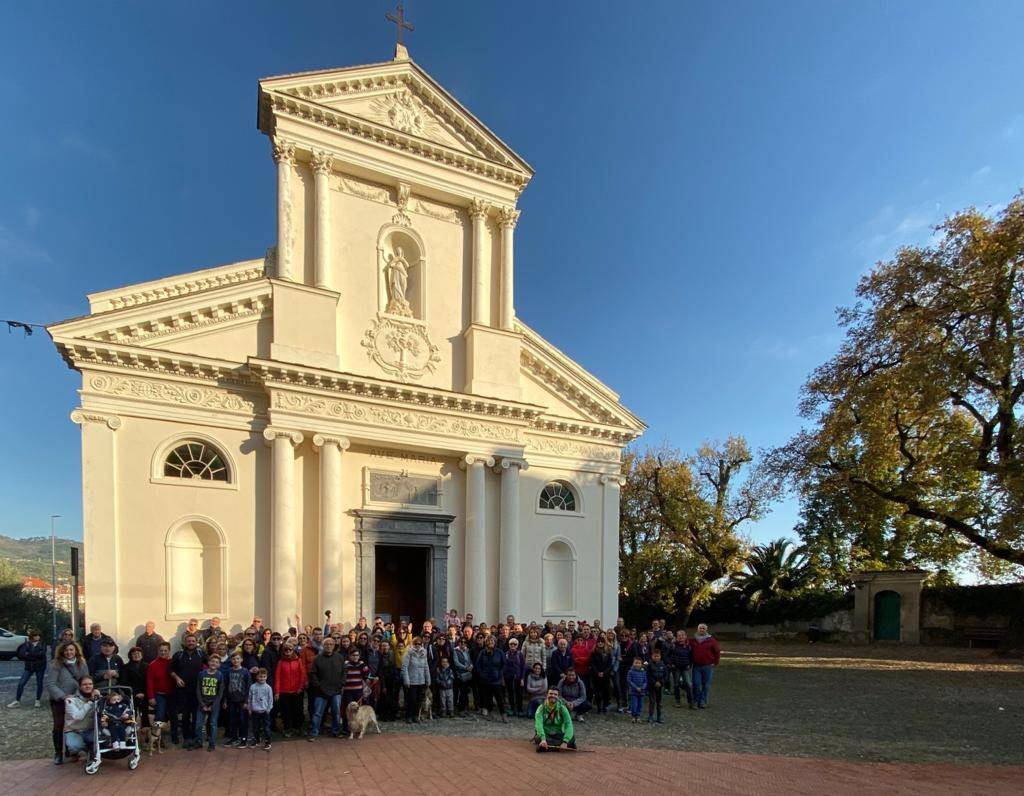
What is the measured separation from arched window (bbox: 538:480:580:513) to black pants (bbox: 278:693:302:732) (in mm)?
10129

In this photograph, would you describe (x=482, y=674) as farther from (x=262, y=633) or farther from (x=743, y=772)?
(x=743, y=772)

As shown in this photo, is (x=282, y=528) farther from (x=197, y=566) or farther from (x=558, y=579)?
A: (x=558, y=579)

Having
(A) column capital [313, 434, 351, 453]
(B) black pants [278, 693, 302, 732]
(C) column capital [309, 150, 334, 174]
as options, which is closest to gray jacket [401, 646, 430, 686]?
(B) black pants [278, 693, 302, 732]

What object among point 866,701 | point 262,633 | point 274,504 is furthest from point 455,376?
point 866,701

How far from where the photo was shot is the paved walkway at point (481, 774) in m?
7.48

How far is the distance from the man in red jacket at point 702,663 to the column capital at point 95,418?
12411 millimetres

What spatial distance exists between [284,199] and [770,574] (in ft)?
95.6

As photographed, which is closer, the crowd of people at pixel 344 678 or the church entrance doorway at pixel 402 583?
the crowd of people at pixel 344 678

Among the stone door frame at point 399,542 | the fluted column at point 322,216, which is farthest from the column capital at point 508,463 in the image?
the fluted column at point 322,216

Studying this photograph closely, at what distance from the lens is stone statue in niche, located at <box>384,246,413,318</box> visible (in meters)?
18.3

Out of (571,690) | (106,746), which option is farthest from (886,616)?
(106,746)

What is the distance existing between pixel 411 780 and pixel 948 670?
17.2 metres

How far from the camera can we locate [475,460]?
18.2 meters

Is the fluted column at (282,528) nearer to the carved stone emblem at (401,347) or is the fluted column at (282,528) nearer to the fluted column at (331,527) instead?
the fluted column at (331,527)
